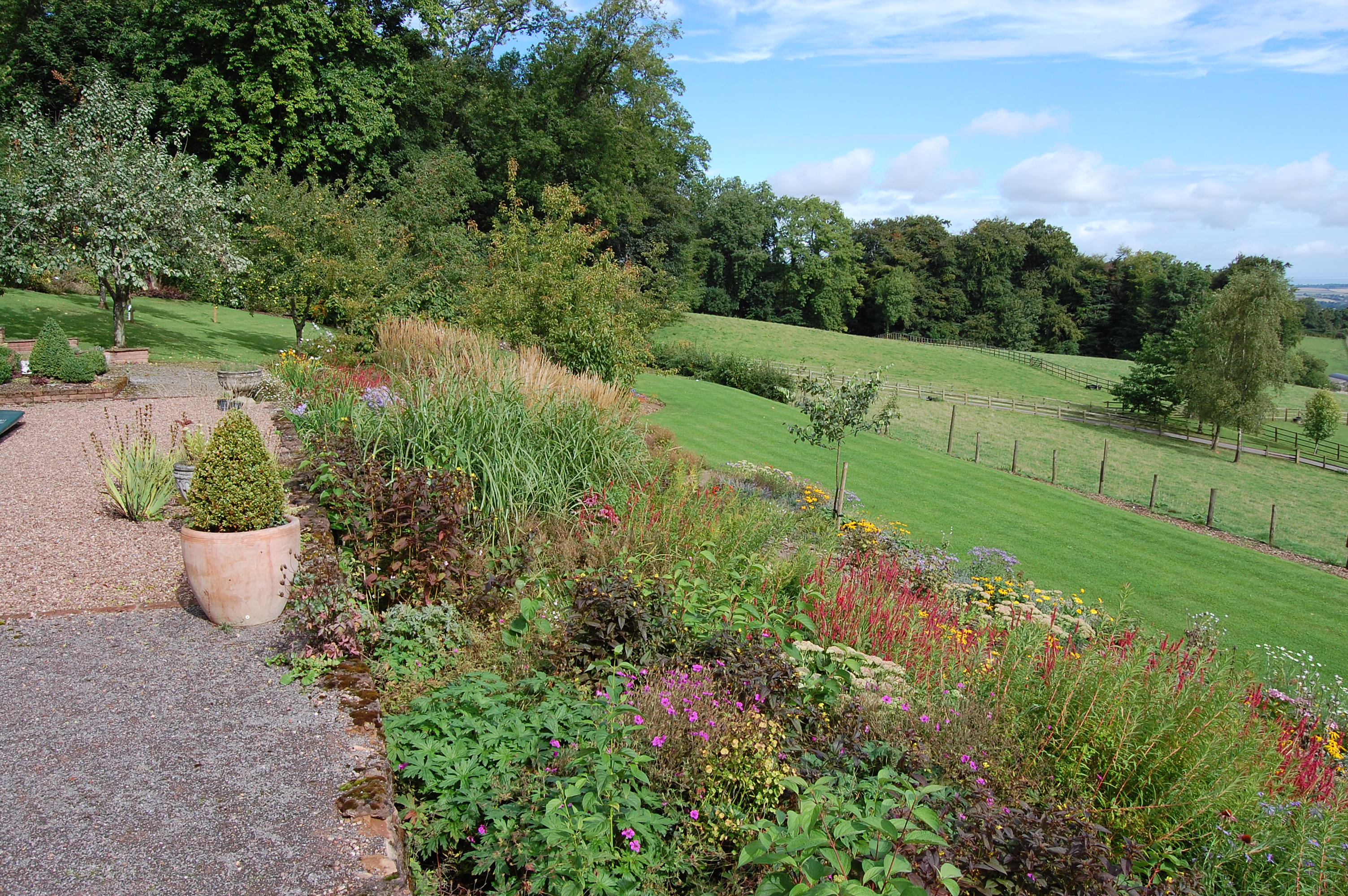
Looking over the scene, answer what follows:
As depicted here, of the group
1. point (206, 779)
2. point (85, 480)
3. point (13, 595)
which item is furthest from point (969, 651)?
point (85, 480)

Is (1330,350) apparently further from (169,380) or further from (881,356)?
(169,380)

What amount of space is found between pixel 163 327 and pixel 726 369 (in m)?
16.6

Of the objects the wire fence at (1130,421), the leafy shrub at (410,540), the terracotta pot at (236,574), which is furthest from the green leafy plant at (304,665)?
the wire fence at (1130,421)

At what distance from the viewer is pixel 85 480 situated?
271 inches

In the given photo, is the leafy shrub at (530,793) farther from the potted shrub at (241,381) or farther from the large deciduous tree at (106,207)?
the large deciduous tree at (106,207)

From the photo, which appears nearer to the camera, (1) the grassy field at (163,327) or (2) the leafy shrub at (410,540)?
(2) the leafy shrub at (410,540)

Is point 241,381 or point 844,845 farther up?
point 241,381

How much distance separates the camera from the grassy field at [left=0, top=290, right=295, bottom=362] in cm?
1664

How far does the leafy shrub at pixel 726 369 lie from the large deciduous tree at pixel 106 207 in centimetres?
1388

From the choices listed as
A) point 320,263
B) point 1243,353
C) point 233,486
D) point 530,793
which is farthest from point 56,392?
point 1243,353

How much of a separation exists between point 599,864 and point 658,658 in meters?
1.35

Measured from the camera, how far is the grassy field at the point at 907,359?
136 feet

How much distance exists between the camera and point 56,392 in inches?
423

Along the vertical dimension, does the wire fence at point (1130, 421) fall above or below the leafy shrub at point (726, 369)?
below
